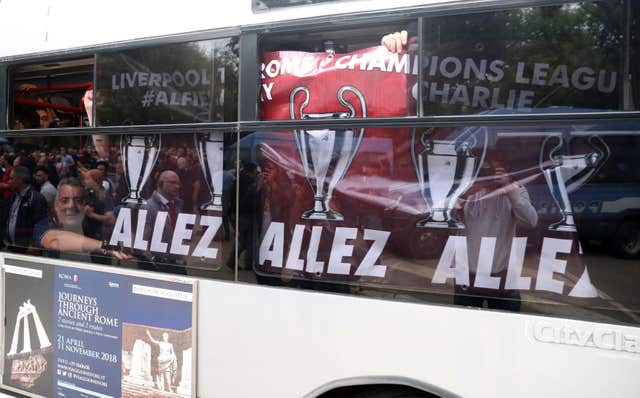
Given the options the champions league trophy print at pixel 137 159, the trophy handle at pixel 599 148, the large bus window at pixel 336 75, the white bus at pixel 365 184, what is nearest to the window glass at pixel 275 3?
the white bus at pixel 365 184

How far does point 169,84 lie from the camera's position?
331 cm

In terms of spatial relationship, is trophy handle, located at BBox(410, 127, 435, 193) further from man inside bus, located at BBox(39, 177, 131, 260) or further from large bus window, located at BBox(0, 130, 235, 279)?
man inside bus, located at BBox(39, 177, 131, 260)

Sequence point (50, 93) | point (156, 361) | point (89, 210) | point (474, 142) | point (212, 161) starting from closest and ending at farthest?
point (474, 142), point (212, 161), point (156, 361), point (89, 210), point (50, 93)

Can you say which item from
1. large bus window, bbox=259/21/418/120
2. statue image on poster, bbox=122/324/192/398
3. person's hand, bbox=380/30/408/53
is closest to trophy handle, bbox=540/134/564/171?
large bus window, bbox=259/21/418/120

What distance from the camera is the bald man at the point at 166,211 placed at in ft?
10.9

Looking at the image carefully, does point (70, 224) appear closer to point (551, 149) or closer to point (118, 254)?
point (118, 254)

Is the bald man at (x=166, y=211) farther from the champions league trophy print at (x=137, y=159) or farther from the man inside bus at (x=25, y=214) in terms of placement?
the man inside bus at (x=25, y=214)

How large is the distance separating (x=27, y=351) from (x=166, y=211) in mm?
1526

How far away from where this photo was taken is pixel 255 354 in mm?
3043

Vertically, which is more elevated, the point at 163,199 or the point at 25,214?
the point at 163,199

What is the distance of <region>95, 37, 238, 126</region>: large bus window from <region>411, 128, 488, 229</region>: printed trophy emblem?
105cm

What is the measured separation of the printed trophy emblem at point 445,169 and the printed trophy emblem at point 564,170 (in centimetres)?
27

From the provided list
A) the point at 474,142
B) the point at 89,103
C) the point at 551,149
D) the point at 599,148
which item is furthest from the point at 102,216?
the point at 599,148

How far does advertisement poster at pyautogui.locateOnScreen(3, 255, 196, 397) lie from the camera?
10.7 ft
